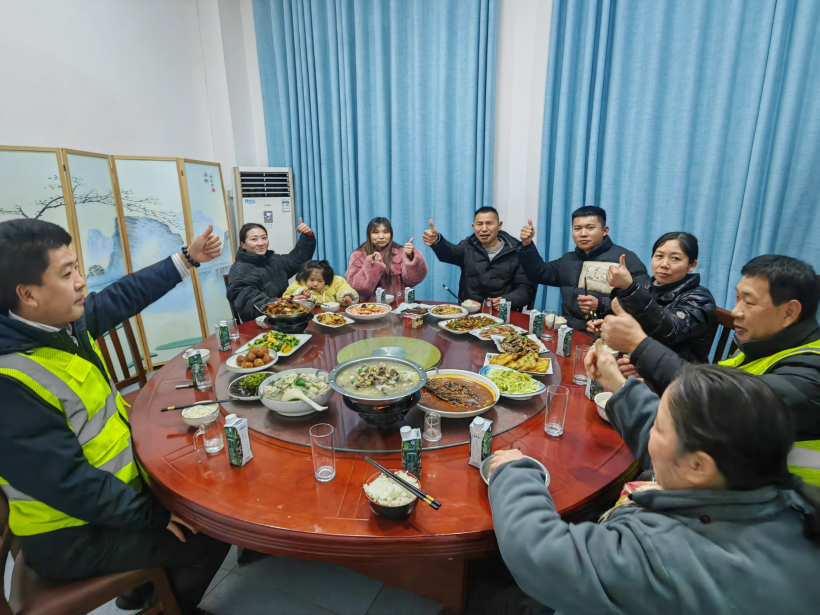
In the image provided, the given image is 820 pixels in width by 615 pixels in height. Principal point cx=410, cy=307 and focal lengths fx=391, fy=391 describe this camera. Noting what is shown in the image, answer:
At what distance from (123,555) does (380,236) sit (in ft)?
9.08

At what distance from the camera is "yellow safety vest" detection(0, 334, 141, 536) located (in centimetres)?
113

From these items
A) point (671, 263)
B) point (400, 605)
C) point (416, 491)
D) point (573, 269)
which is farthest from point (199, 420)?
point (573, 269)

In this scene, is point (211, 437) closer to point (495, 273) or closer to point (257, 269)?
point (257, 269)

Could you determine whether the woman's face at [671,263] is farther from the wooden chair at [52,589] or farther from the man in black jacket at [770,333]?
the wooden chair at [52,589]

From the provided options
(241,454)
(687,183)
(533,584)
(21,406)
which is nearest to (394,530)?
(533,584)

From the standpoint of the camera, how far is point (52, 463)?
3.57 ft

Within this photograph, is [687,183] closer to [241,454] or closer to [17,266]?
[241,454]

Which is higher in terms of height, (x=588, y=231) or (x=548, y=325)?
(x=588, y=231)

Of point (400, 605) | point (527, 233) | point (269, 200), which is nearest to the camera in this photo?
point (400, 605)

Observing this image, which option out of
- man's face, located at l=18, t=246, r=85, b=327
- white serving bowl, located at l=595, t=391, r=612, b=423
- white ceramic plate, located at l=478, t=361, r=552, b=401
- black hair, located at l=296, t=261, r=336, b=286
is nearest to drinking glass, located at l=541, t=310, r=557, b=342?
white ceramic plate, located at l=478, t=361, r=552, b=401

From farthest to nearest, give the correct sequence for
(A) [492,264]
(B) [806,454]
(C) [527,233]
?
1. (A) [492,264]
2. (C) [527,233]
3. (B) [806,454]

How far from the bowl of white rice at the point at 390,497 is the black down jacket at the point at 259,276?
201 cm

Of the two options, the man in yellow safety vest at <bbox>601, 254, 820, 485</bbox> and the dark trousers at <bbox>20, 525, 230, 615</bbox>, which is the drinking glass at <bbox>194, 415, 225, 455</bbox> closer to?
the dark trousers at <bbox>20, 525, 230, 615</bbox>

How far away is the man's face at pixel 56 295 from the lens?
4.00 feet
